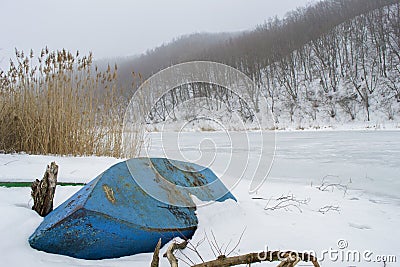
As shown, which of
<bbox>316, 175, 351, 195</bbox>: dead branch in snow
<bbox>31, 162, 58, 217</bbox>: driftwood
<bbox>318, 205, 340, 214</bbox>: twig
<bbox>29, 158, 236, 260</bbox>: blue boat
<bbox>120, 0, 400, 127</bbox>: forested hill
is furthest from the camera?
<bbox>120, 0, 400, 127</bbox>: forested hill

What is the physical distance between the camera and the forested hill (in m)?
20.1

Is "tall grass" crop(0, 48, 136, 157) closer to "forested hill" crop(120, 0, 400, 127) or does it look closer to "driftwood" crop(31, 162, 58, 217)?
"driftwood" crop(31, 162, 58, 217)

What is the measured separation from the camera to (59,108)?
10.8ft

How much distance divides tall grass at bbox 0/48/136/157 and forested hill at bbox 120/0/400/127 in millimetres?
14635

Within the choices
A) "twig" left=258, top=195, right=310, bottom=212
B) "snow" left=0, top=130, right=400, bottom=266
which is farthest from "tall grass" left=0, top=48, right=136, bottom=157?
"twig" left=258, top=195, right=310, bottom=212

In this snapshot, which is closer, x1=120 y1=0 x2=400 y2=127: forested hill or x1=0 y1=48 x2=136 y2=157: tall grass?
x1=0 y1=48 x2=136 y2=157: tall grass

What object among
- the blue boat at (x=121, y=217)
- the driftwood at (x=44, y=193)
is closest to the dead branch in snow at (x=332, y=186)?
the blue boat at (x=121, y=217)

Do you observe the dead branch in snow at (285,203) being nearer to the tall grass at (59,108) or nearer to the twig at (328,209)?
the twig at (328,209)

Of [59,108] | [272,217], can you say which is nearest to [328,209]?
[272,217]

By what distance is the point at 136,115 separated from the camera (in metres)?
4.00

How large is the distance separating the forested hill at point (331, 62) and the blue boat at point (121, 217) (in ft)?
56.8

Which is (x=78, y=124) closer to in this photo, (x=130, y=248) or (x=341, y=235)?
(x=130, y=248)

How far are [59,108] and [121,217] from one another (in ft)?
8.75

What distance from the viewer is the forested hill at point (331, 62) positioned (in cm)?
2012
